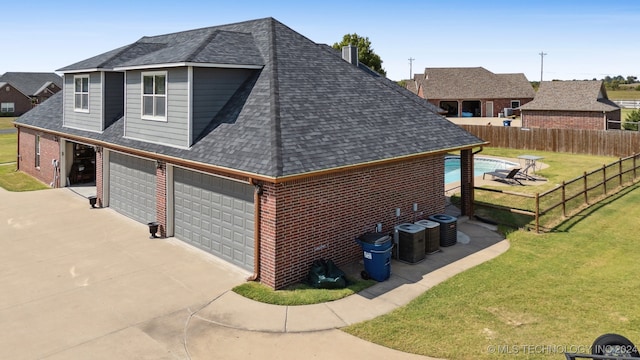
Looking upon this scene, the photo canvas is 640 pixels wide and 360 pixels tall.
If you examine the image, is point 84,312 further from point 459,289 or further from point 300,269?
point 459,289

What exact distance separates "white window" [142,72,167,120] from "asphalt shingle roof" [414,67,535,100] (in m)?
52.3

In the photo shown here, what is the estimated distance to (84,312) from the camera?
373 inches

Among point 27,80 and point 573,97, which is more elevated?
point 27,80

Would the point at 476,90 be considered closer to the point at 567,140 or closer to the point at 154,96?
the point at 567,140

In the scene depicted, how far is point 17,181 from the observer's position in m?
24.7

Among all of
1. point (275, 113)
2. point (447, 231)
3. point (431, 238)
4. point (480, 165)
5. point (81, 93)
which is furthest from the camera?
point (480, 165)

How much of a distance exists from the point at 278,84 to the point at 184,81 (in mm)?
2878

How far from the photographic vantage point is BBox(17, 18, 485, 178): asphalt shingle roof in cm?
1162

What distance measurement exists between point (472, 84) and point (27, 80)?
3373 inches

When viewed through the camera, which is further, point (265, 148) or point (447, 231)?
point (447, 231)

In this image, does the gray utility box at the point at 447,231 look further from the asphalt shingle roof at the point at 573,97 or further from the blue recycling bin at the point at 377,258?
the asphalt shingle roof at the point at 573,97

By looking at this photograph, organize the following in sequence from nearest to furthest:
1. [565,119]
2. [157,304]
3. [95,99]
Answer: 1. [157,304]
2. [95,99]
3. [565,119]

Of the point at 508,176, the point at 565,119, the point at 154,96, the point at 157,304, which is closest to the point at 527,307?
the point at 157,304

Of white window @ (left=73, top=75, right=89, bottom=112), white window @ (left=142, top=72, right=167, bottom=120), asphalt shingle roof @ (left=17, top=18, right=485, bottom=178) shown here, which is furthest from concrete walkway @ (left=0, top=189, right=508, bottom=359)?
white window @ (left=73, top=75, right=89, bottom=112)
